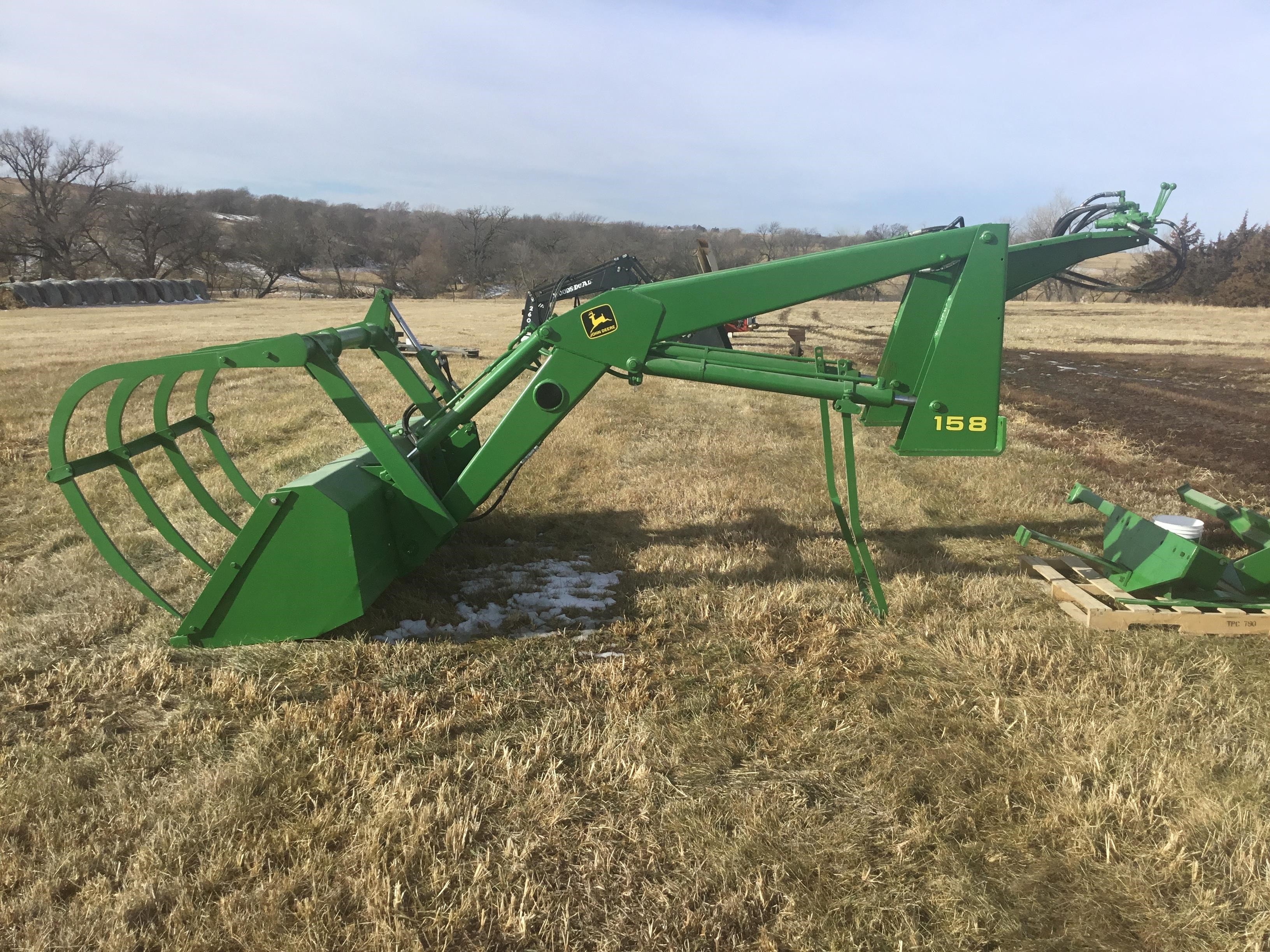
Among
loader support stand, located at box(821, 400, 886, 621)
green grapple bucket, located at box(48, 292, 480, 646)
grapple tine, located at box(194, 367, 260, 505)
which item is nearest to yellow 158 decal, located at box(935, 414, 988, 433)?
loader support stand, located at box(821, 400, 886, 621)

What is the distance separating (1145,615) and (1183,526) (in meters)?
0.61

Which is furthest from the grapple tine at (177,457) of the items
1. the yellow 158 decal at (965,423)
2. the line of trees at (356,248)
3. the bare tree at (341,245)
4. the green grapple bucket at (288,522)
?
the bare tree at (341,245)

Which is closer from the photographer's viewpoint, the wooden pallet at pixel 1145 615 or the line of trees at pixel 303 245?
the wooden pallet at pixel 1145 615

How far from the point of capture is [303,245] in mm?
77688

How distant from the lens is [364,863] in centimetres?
254

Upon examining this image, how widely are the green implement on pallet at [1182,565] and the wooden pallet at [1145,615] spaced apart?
6 centimetres

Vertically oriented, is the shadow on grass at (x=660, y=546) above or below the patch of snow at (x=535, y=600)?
above

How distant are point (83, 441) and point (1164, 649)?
36.2ft

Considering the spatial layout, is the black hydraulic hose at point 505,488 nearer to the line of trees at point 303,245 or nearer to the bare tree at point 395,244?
the line of trees at point 303,245

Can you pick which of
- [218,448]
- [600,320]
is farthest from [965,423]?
[218,448]

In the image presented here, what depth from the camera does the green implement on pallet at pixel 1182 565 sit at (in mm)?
4336

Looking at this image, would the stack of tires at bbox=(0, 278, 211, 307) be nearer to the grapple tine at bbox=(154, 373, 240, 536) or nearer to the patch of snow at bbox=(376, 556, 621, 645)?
the grapple tine at bbox=(154, 373, 240, 536)

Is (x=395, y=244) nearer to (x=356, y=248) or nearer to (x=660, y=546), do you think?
(x=356, y=248)

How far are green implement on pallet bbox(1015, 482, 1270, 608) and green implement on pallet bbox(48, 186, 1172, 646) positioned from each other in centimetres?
134
